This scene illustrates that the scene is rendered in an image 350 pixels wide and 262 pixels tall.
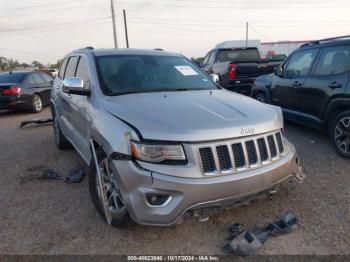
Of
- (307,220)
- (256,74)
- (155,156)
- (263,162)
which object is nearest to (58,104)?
(155,156)

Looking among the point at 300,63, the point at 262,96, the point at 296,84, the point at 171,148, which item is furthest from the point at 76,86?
the point at 262,96

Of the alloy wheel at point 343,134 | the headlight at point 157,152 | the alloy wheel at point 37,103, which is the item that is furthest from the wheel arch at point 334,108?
the alloy wheel at point 37,103

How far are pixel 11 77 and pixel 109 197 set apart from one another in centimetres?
997

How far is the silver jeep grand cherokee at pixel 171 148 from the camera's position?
264 centimetres

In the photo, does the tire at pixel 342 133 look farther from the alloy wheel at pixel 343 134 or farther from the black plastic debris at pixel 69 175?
the black plastic debris at pixel 69 175

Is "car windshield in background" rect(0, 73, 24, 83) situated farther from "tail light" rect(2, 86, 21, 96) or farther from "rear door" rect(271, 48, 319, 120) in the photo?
"rear door" rect(271, 48, 319, 120)

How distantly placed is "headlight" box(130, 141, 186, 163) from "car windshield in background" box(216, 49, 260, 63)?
977 cm

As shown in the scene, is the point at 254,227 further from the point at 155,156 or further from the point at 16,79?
the point at 16,79

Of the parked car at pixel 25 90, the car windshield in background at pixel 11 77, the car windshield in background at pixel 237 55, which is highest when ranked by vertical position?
the car windshield in background at pixel 237 55

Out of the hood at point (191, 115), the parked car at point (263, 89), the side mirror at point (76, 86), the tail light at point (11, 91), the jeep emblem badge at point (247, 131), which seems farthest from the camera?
the tail light at point (11, 91)

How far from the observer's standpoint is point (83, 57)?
177 inches

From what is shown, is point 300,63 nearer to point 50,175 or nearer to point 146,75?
point 146,75

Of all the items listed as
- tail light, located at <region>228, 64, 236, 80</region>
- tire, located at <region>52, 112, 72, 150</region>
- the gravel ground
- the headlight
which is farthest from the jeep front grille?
tail light, located at <region>228, 64, 236, 80</region>

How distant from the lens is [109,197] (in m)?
3.15
